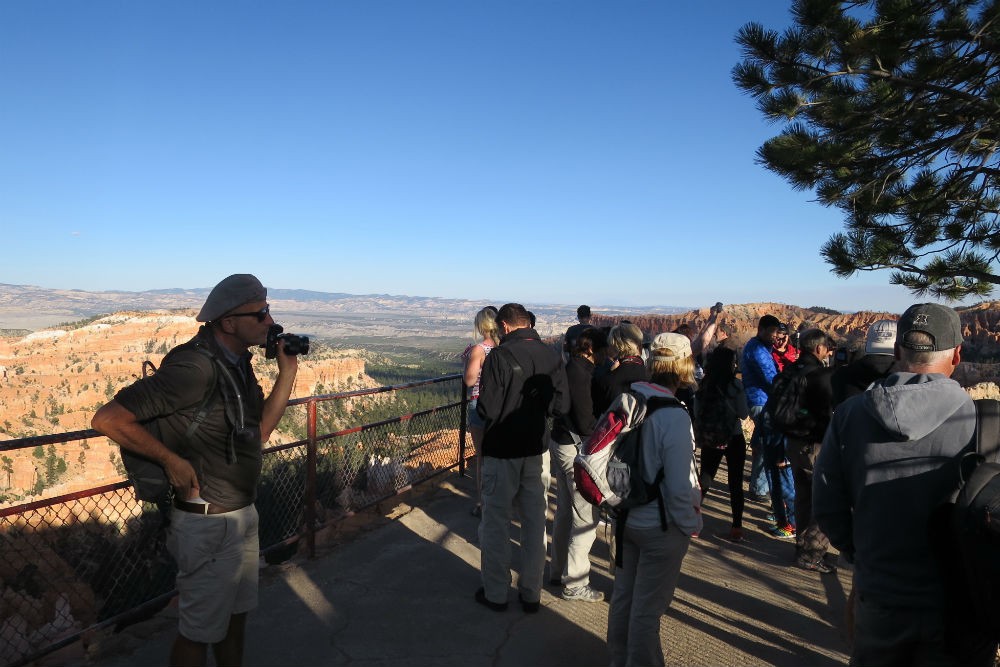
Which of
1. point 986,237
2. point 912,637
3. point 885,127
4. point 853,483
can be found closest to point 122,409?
point 853,483

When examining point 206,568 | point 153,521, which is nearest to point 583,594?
point 206,568

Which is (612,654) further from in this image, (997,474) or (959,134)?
(959,134)

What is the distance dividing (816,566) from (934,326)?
11.0 ft

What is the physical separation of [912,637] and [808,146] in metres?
4.89

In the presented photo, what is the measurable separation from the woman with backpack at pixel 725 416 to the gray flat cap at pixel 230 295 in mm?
3941

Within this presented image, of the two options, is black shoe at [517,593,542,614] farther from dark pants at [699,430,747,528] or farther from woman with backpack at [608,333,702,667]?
dark pants at [699,430,747,528]

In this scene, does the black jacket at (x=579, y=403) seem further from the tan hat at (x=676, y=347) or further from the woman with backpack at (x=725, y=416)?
the woman with backpack at (x=725, y=416)

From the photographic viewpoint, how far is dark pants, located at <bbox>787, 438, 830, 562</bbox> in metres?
4.71

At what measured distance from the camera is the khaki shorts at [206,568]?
2436mm

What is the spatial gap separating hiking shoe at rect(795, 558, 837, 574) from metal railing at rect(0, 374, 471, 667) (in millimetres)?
3512

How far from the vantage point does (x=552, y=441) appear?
443 centimetres

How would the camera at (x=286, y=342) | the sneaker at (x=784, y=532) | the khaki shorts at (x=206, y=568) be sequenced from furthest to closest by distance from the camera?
1. the sneaker at (x=784, y=532)
2. the camera at (x=286, y=342)
3. the khaki shorts at (x=206, y=568)

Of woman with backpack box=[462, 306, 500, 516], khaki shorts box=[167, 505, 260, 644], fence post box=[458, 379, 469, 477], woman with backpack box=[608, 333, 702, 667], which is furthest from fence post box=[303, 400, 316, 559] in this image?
woman with backpack box=[608, 333, 702, 667]

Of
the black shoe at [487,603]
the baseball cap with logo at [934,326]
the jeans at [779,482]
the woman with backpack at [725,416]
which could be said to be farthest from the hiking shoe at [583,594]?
the baseball cap with logo at [934,326]
